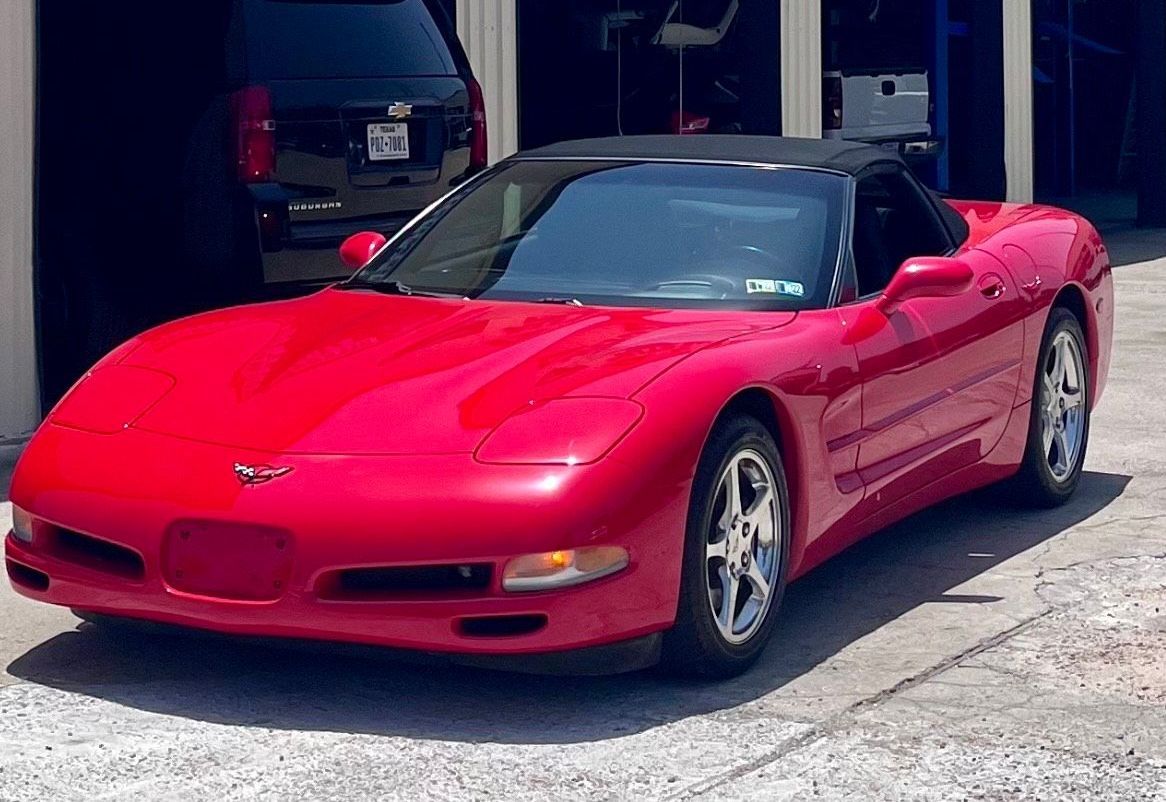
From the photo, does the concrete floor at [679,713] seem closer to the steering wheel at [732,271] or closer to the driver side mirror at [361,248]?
the steering wheel at [732,271]

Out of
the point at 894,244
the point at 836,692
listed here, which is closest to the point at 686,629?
the point at 836,692

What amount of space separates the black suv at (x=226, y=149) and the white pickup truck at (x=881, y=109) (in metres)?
7.11

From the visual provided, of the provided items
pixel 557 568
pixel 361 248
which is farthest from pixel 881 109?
pixel 557 568

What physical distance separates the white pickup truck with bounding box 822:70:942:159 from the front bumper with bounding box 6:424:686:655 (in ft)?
37.5

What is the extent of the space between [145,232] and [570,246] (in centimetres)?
324

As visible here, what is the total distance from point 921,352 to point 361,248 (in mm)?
1727

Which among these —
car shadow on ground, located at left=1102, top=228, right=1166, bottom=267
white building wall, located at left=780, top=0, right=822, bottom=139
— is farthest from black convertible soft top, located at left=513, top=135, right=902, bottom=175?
car shadow on ground, located at left=1102, top=228, right=1166, bottom=267

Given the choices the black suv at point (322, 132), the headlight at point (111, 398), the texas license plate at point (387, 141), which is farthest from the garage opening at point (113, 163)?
the headlight at point (111, 398)

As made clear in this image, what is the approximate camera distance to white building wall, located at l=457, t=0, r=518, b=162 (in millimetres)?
11219

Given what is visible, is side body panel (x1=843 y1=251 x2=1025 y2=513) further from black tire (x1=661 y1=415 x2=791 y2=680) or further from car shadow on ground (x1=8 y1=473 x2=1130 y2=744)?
black tire (x1=661 y1=415 x2=791 y2=680)

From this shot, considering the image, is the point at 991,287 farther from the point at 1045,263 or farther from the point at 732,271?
the point at 732,271

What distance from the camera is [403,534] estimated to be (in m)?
4.72

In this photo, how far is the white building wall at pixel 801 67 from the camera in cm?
1469

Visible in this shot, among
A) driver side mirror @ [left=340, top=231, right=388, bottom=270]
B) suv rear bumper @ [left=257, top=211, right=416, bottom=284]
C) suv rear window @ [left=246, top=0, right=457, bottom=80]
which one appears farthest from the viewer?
suv rear window @ [left=246, top=0, right=457, bottom=80]
